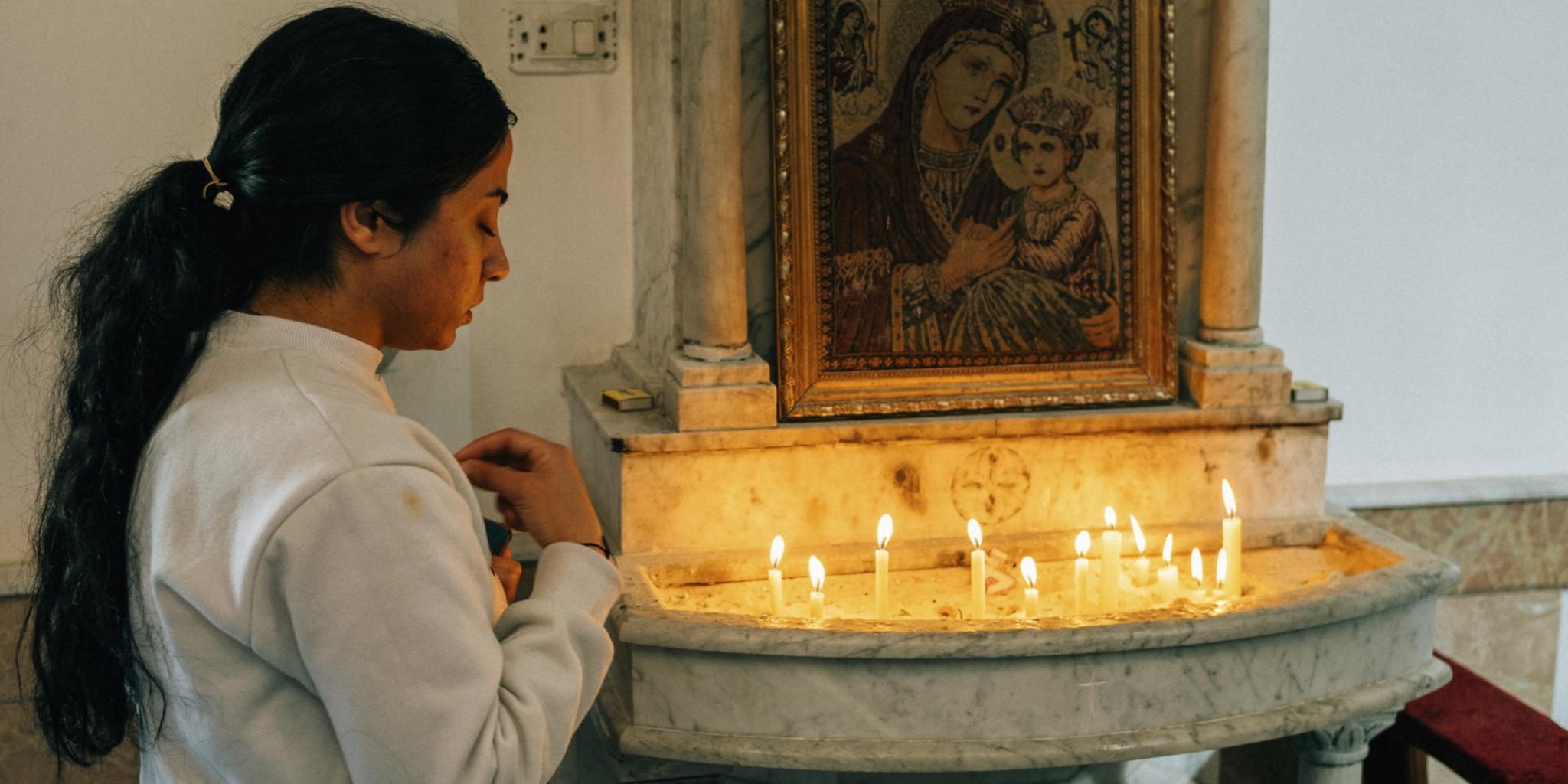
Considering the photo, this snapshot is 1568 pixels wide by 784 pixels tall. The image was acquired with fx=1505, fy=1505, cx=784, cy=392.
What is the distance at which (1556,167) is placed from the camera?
402 centimetres

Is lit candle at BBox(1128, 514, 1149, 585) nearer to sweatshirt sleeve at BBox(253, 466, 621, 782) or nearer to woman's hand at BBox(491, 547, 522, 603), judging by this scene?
woman's hand at BBox(491, 547, 522, 603)

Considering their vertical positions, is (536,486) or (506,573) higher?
(536,486)

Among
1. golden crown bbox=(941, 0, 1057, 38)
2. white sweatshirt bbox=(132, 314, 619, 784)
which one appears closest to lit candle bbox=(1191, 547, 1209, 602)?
golden crown bbox=(941, 0, 1057, 38)

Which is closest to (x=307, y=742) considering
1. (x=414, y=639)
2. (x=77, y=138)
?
(x=414, y=639)

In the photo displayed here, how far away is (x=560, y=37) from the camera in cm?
348

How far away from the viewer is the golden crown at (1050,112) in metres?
3.21

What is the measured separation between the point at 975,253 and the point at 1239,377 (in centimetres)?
65

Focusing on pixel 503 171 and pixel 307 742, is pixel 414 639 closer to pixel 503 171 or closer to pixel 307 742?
pixel 307 742

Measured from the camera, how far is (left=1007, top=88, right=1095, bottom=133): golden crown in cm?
321

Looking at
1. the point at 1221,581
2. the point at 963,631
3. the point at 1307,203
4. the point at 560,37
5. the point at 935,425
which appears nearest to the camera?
the point at 963,631

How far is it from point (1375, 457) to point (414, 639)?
337 centimetres

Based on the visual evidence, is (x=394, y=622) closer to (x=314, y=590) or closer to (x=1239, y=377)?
(x=314, y=590)

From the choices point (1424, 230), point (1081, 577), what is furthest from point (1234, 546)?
point (1424, 230)

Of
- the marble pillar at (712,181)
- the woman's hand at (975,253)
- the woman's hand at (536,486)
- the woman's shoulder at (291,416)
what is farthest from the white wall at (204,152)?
the woman's shoulder at (291,416)
